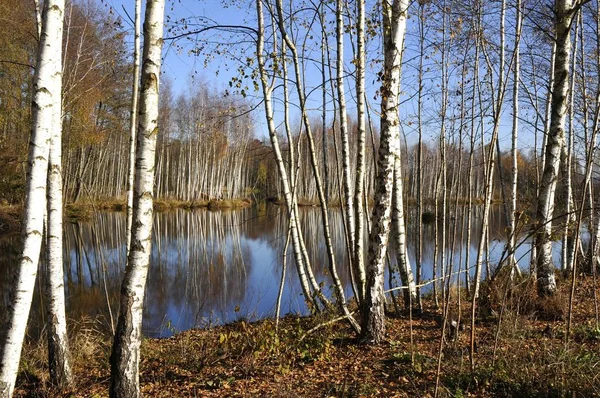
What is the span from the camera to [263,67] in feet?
19.3

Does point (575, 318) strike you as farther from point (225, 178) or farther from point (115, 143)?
point (225, 178)

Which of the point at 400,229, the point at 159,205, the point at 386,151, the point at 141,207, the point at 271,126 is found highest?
the point at 271,126

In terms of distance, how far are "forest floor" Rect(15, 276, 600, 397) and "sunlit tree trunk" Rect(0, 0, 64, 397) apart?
0.92 meters

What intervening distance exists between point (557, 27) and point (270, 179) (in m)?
42.2

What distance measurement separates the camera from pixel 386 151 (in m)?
4.45

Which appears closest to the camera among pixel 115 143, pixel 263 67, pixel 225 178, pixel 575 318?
pixel 575 318

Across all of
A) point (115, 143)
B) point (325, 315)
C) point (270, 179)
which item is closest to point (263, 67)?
point (325, 315)

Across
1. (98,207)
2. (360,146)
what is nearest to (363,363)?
(360,146)

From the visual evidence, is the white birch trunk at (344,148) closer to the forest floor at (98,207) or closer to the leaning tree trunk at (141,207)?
the leaning tree trunk at (141,207)

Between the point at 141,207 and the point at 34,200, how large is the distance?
0.72 m

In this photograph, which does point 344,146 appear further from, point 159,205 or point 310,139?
point 159,205

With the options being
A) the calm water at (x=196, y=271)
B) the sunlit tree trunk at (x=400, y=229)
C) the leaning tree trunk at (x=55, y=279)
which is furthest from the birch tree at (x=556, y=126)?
the leaning tree trunk at (x=55, y=279)

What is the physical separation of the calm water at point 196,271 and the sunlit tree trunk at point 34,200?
57.8 inches

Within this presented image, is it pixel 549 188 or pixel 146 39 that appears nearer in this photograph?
pixel 146 39
